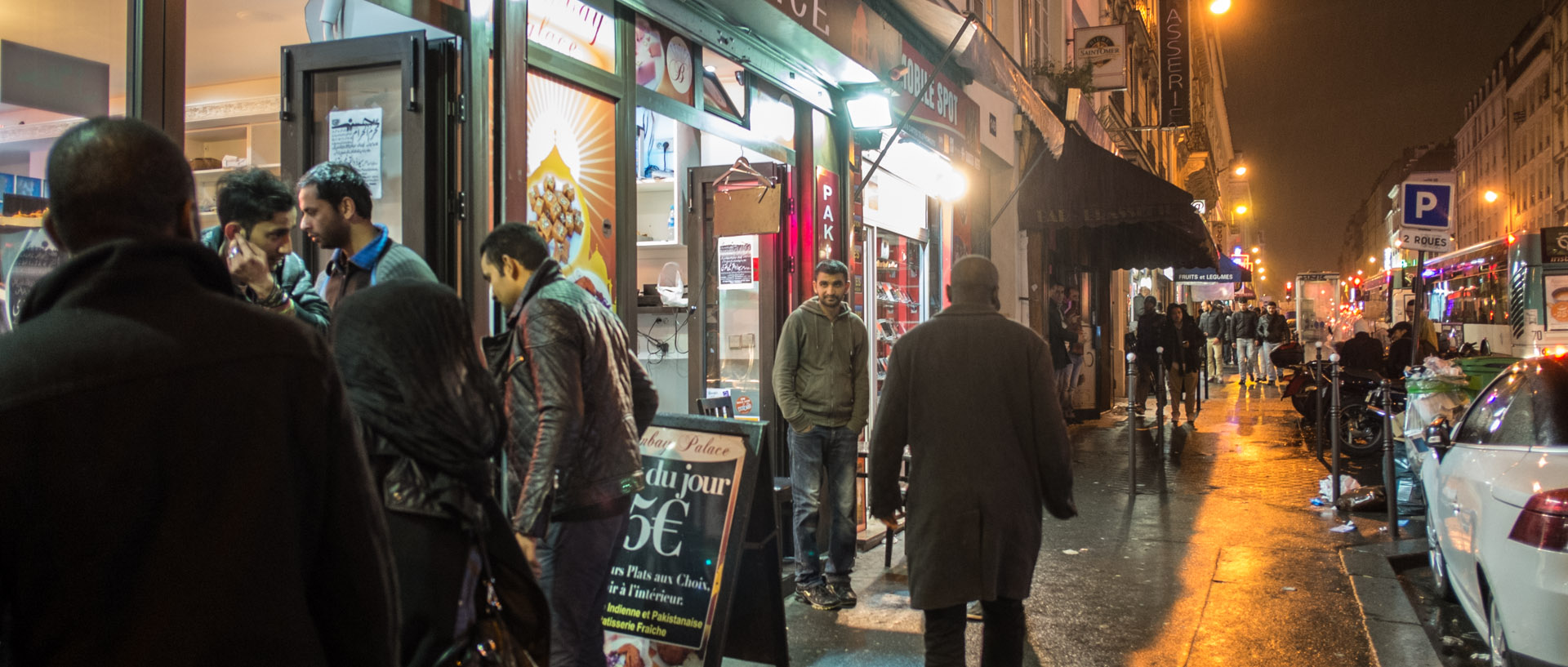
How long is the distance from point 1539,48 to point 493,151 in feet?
275

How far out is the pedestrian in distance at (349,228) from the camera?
11.6ft

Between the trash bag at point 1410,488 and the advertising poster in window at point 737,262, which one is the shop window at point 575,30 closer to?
the advertising poster in window at point 737,262

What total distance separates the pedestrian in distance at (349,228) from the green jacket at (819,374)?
3294 millimetres

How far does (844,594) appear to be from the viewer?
6.34m

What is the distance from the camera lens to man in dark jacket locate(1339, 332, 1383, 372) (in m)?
15.5

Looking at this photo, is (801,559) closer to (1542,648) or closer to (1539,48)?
(1542,648)

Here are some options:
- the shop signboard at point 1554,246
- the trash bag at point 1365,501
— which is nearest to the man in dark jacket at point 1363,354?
the trash bag at point 1365,501

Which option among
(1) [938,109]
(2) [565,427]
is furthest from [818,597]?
(1) [938,109]

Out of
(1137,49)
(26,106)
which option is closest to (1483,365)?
(26,106)

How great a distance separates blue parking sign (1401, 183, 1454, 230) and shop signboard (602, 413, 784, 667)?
988 centimetres

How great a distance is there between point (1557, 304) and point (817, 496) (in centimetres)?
2075

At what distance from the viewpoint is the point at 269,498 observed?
1517 mm

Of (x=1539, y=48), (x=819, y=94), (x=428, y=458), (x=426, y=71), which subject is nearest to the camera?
(x=428, y=458)

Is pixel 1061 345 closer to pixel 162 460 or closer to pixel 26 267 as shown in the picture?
pixel 26 267
